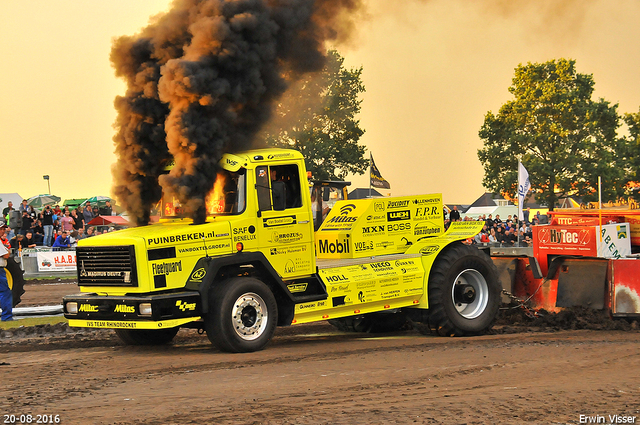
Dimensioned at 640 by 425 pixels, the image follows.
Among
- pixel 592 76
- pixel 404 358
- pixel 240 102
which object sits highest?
pixel 592 76

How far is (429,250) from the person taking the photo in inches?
460

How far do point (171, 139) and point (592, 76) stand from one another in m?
47.6

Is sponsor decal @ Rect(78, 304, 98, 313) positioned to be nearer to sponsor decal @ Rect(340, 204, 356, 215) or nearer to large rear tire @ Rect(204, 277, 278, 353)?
large rear tire @ Rect(204, 277, 278, 353)

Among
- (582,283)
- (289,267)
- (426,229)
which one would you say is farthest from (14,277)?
(582,283)

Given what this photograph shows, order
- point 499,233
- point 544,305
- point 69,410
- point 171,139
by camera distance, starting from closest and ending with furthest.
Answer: point 69,410
point 171,139
point 544,305
point 499,233

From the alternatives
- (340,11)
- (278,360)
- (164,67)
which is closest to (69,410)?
(278,360)

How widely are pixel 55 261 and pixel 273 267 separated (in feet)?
51.5

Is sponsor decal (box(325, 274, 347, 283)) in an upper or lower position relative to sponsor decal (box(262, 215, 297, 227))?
lower

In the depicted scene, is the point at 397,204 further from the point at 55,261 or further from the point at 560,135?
the point at 560,135

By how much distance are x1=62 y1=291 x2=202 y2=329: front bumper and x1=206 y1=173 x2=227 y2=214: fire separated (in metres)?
1.28

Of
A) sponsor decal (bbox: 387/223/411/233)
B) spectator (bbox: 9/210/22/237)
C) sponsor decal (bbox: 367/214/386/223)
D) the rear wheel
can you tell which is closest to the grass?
the rear wheel

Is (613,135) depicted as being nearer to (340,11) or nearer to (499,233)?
(499,233)

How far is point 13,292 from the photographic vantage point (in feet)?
46.7

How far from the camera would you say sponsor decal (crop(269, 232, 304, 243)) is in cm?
1027
